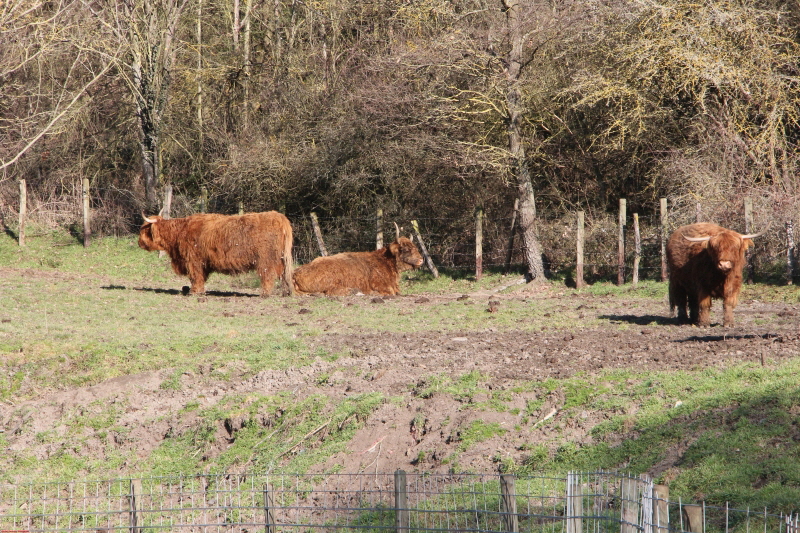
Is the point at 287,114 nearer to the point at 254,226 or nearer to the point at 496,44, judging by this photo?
the point at 496,44

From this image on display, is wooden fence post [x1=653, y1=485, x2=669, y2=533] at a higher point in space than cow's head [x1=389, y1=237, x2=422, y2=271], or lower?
higher

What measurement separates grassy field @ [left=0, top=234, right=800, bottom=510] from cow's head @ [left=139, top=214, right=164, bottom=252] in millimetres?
2768

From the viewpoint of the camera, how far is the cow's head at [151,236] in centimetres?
1953

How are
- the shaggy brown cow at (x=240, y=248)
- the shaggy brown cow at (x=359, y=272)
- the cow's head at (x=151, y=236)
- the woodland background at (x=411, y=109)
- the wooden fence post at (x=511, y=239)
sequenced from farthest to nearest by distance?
the wooden fence post at (x=511, y=239) < the woodland background at (x=411, y=109) < the cow's head at (x=151, y=236) < the shaggy brown cow at (x=359, y=272) < the shaggy brown cow at (x=240, y=248)

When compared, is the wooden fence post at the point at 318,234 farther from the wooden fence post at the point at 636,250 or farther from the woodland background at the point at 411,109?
the wooden fence post at the point at 636,250

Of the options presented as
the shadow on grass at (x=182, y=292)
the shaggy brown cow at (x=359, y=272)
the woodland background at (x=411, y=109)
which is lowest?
the shadow on grass at (x=182, y=292)

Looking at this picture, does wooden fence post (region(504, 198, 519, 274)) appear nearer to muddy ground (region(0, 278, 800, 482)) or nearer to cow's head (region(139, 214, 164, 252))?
cow's head (region(139, 214, 164, 252))

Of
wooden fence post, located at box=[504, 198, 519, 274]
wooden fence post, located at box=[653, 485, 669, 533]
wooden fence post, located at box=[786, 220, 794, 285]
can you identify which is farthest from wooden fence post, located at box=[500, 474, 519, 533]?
wooden fence post, located at box=[504, 198, 519, 274]

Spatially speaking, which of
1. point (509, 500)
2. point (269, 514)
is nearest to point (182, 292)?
point (269, 514)

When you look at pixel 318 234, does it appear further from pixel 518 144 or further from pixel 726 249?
pixel 726 249

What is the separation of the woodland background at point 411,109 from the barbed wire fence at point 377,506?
12.2 meters

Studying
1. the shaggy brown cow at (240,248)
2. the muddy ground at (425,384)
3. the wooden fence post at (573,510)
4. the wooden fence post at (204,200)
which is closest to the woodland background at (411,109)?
the wooden fence post at (204,200)

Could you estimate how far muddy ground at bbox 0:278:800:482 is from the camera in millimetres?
8625

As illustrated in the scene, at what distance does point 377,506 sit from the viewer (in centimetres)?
761
